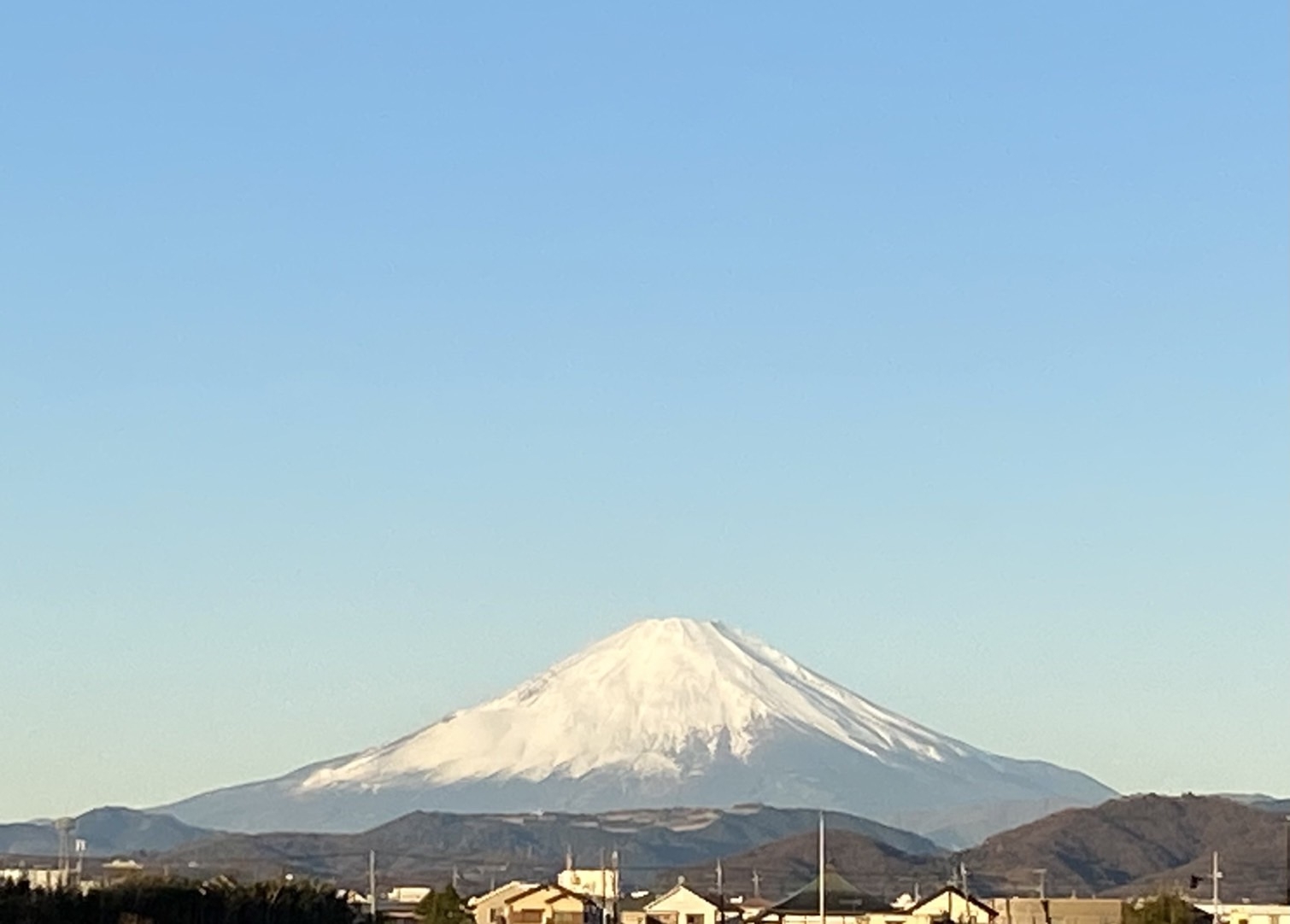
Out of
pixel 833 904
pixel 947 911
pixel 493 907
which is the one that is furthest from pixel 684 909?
pixel 947 911

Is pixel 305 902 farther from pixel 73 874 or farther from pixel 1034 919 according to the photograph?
pixel 1034 919

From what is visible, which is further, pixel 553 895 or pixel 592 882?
pixel 592 882

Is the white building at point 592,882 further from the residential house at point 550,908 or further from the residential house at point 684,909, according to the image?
the residential house at point 550,908

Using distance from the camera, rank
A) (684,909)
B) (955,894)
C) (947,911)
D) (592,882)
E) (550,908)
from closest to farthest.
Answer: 1. (550,908)
2. (947,911)
3. (955,894)
4. (684,909)
5. (592,882)

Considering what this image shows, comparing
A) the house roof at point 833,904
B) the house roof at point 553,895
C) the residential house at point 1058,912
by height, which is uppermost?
the house roof at point 553,895

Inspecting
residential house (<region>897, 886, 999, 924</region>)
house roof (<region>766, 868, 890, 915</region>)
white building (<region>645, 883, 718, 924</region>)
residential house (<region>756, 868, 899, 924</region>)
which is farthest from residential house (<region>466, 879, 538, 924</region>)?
residential house (<region>897, 886, 999, 924</region>)

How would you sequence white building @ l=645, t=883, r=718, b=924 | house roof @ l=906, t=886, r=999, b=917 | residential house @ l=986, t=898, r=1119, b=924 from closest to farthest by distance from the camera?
residential house @ l=986, t=898, r=1119, b=924, house roof @ l=906, t=886, r=999, b=917, white building @ l=645, t=883, r=718, b=924

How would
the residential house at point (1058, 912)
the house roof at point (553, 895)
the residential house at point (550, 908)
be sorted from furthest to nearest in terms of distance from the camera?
the house roof at point (553, 895), the residential house at point (1058, 912), the residential house at point (550, 908)

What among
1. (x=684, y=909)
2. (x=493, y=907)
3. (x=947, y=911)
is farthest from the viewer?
(x=684, y=909)

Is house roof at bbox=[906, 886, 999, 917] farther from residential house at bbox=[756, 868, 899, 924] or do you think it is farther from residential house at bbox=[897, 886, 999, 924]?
residential house at bbox=[756, 868, 899, 924]

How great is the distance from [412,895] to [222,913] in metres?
96.4

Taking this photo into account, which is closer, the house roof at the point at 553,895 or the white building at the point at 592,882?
the house roof at the point at 553,895

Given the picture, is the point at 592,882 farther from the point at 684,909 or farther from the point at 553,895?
the point at 553,895

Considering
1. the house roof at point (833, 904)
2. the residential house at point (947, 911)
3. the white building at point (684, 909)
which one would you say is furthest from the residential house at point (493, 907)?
the residential house at point (947, 911)
